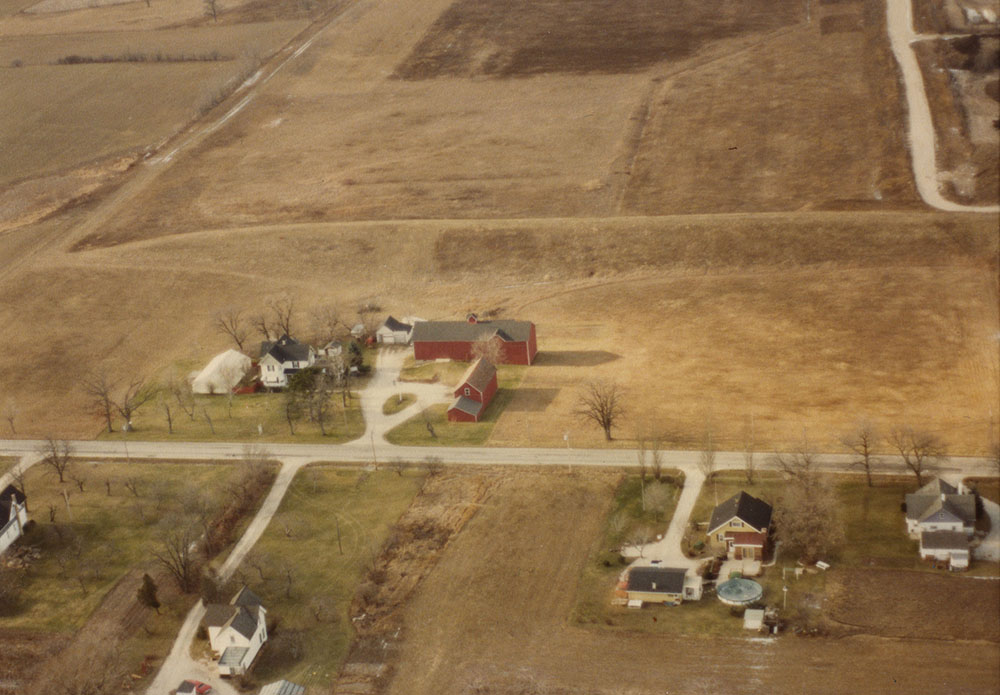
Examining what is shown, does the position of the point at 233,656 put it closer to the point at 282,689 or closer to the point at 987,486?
the point at 282,689

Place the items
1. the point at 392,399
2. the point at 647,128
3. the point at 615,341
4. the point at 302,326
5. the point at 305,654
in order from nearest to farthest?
the point at 305,654, the point at 392,399, the point at 615,341, the point at 302,326, the point at 647,128

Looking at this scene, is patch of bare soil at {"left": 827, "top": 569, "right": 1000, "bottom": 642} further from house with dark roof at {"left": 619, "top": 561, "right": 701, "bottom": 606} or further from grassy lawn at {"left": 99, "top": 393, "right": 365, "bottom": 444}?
grassy lawn at {"left": 99, "top": 393, "right": 365, "bottom": 444}

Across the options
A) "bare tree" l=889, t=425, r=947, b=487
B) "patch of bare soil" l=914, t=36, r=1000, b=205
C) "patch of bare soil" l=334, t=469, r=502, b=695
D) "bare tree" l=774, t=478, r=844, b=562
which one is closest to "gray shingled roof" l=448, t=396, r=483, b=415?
"patch of bare soil" l=334, t=469, r=502, b=695

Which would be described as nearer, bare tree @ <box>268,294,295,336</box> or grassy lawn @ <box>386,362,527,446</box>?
grassy lawn @ <box>386,362,527,446</box>

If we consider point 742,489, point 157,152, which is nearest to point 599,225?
point 742,489

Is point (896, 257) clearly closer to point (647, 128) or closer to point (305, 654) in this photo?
point (647, 128)

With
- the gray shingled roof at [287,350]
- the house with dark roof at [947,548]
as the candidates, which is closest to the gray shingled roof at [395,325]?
the gray shingled roof at [287,350]

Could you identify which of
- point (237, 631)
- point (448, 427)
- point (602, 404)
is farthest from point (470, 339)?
point (237, 631)
